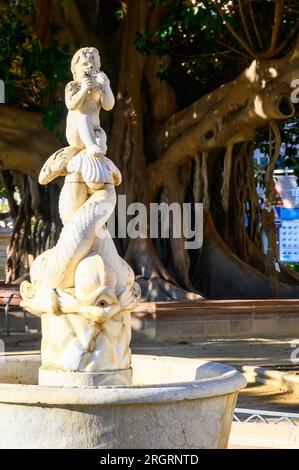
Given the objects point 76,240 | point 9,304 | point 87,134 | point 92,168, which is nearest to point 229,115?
point 9,304

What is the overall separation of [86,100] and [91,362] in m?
1.61

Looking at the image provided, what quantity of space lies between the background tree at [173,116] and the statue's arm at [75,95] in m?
8.01

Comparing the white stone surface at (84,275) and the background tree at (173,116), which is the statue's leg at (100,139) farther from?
the background tree at (173,116)

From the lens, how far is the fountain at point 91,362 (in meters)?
4.97

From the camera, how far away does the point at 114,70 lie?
16781mm

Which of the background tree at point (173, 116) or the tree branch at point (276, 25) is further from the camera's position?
the background tree at point (173, 116)

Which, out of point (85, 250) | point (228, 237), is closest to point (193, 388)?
point (85, 250)

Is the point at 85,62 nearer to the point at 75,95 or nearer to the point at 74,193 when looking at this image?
the point at 75,95

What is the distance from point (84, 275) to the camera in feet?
18.9

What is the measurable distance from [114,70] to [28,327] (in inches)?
172

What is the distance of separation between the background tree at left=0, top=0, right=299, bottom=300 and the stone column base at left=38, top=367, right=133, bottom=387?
28.8 ft

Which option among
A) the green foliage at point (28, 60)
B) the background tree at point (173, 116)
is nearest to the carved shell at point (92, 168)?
the background tree at point (173, 116)

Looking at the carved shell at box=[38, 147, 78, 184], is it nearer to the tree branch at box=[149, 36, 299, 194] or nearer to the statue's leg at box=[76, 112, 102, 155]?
the statue's leg at box=[76, 112, 102, 155]
